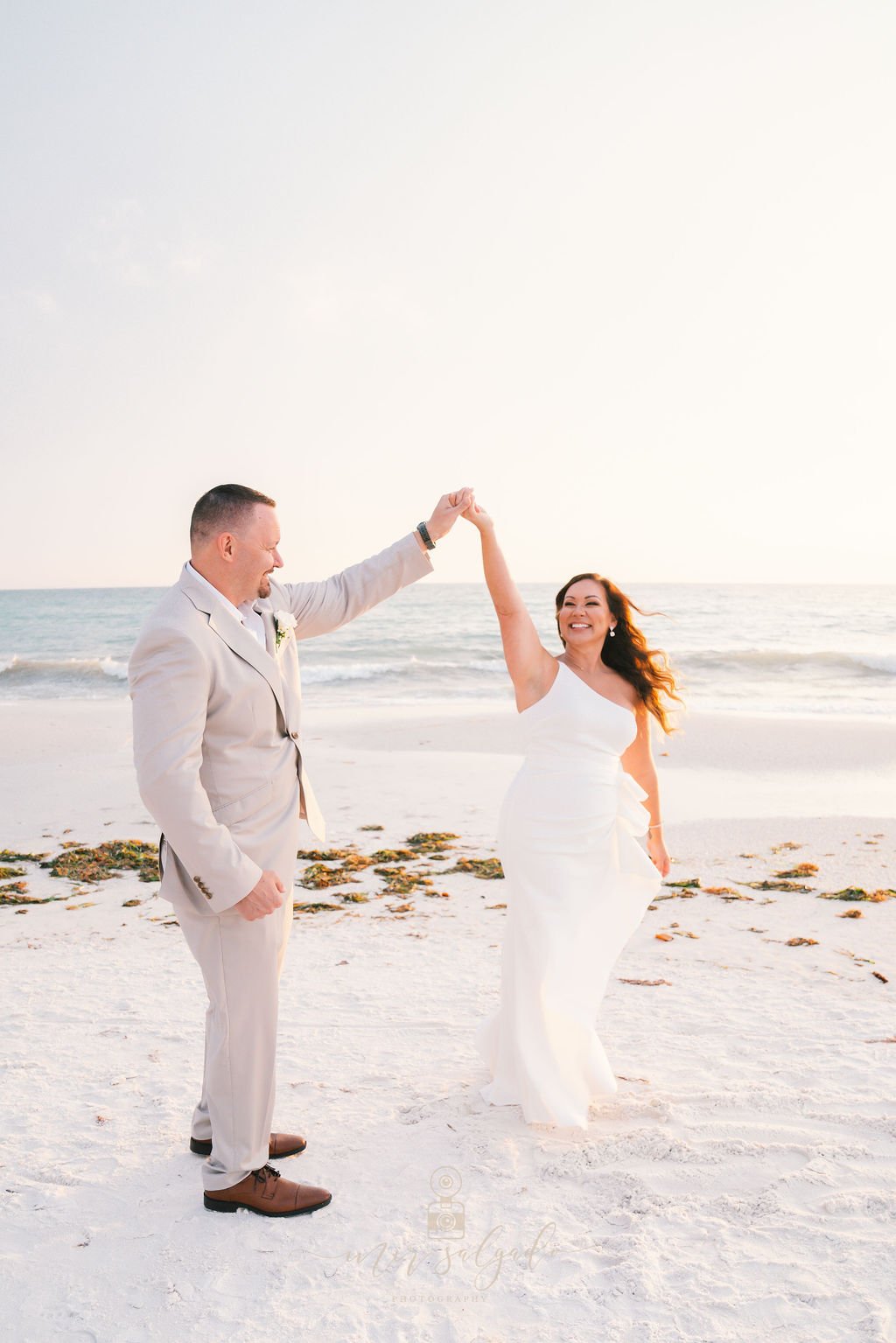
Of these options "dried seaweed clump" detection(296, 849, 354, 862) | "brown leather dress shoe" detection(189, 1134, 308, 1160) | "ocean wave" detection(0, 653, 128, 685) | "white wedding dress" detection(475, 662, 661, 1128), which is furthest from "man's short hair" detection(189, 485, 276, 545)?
"ocean wave" detection(0, 653, 128, 685)

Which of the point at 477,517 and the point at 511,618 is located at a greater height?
the point at 477,517

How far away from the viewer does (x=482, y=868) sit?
7.25 meters

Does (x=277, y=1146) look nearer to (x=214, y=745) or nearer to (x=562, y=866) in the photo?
(x=562, y=866)

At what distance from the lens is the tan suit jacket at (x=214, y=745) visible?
266 centimetres

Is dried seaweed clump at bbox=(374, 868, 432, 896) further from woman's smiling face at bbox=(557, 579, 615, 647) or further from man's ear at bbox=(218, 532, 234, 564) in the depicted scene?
man's ear at bbox=(218, 532, 234, 564)

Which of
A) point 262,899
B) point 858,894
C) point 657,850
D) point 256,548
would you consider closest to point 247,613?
point 256,548

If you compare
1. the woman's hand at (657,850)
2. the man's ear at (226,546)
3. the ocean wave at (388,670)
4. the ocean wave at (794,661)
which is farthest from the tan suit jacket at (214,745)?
the ocean wave at (794,661)

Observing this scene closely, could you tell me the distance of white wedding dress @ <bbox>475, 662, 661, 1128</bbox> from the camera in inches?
141

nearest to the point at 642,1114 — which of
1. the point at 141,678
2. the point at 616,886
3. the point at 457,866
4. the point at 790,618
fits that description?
the point at 616,886

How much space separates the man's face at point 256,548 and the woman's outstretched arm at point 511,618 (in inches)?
38.3

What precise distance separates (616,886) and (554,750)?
60 cm

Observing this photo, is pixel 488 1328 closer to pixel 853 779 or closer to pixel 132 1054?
pixel 132 1054

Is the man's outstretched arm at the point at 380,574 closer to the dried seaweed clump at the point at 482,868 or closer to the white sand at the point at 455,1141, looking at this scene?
the white sand at the point at 455,1141

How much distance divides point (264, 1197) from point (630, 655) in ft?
8.36
